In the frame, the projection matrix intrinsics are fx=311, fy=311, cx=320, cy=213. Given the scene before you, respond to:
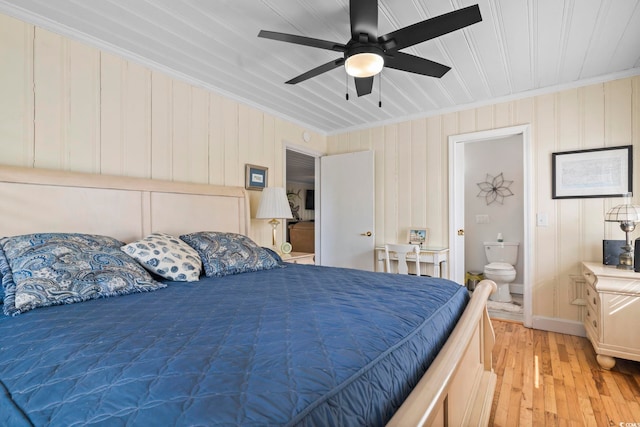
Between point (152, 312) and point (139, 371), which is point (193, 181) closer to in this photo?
point (152, 312)

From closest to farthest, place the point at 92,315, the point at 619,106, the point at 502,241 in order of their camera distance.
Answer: the point at 92,315 < the point at 619,106 < the point at 502,241

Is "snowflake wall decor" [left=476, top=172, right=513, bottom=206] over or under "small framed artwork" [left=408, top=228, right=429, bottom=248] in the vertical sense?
over

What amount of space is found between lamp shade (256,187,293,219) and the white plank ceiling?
3.32 feet

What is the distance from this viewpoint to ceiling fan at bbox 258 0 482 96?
1.53 meters

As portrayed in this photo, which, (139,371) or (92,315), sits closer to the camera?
(139,371)

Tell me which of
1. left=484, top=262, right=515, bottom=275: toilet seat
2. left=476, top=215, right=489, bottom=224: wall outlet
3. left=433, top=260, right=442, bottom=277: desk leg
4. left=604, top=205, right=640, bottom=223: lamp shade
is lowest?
left=484, top=262, right=515, bottom=275: toilet seat

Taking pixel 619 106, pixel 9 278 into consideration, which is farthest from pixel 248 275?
pixel 619 106

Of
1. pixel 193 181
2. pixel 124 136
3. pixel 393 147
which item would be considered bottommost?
pixel 193 181

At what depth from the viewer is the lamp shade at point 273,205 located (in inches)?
123

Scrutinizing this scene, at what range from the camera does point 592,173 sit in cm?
287

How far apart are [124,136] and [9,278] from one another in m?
1.32

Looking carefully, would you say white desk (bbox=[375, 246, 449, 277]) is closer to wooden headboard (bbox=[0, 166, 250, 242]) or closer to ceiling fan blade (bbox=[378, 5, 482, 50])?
wooden headboard (bbox=[0, 166, 250, 242])

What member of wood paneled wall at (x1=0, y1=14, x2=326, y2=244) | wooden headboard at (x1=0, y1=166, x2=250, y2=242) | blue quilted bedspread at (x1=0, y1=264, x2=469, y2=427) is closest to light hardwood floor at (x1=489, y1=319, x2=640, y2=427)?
blue quilted bedspread at (x1=0, y1=264, x2=469, y2=427)

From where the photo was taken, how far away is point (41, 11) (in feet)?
6.20
